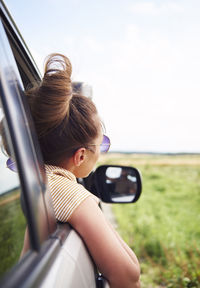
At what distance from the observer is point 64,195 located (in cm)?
132

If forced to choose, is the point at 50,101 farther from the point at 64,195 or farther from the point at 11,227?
the point at 11,227

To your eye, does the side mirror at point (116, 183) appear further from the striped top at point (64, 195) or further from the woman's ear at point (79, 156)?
the striped top at point (64, 195)

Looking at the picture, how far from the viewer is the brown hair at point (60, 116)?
156 cm

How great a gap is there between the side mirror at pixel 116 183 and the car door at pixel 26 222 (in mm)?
1267

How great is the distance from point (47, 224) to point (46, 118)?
2.07 ft

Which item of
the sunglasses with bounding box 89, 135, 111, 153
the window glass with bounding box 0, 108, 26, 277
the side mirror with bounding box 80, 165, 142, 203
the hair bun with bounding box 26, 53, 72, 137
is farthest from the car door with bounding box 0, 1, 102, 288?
the side mirror with bounding box 80, 165, 142, 203

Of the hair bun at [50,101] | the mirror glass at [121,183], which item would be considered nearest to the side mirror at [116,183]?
the mirror glass at [121,183]

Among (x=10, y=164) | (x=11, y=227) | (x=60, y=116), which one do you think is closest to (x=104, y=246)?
(x=11, y=227)

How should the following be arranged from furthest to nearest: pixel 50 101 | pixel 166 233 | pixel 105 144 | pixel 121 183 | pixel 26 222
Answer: pixel 166 233 < pixel 121 183 < pixel 105 144 < pixel 50 101 < pixel 26 222

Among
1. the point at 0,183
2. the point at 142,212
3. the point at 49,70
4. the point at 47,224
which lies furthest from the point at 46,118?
the point at 142,212

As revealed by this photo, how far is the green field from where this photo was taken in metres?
4.07

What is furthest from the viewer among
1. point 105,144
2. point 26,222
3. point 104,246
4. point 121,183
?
point 121,183

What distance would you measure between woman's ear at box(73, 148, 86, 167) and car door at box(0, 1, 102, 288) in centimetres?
45

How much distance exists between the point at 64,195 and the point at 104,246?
0.27 metres
